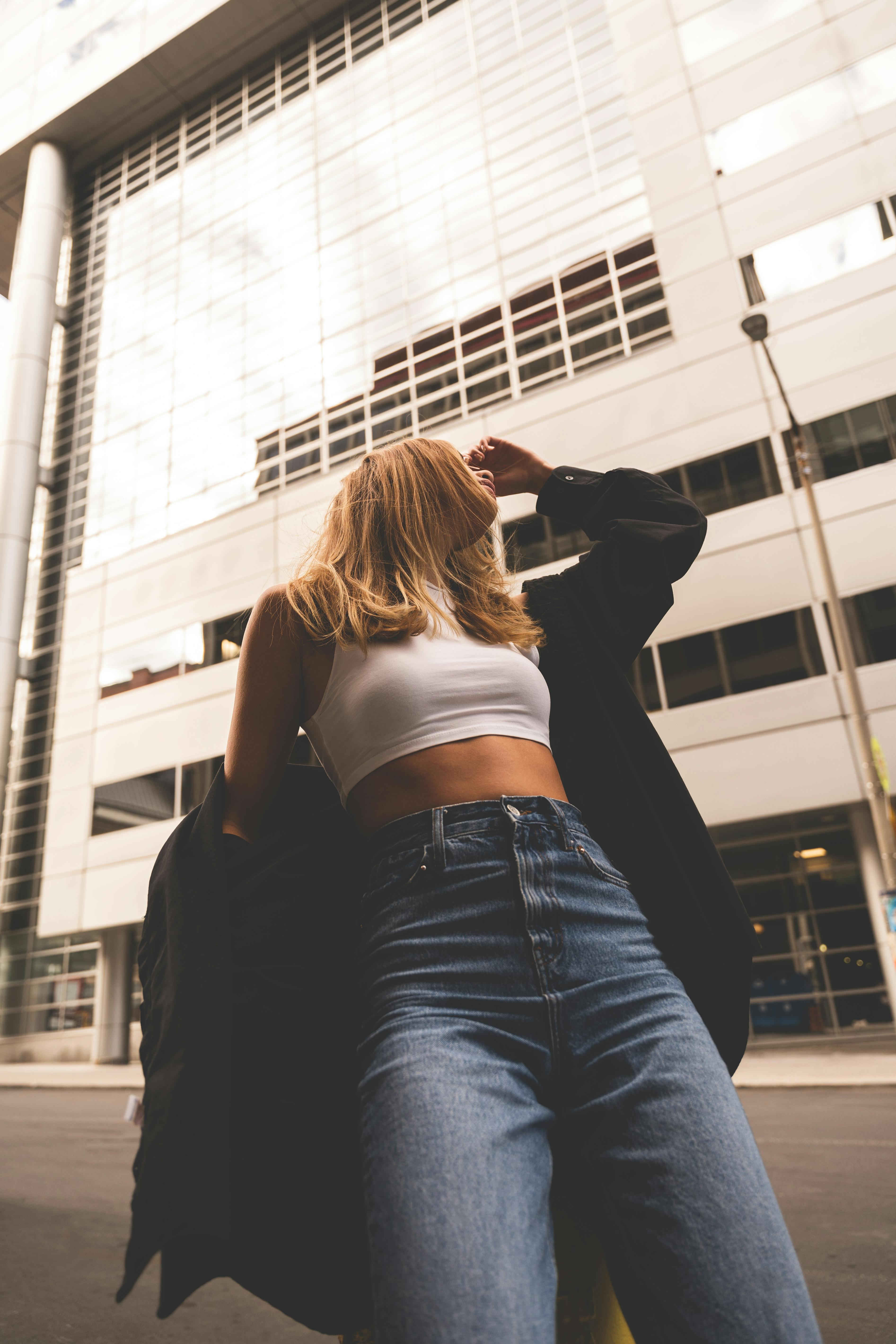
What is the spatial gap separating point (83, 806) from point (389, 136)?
776 inches

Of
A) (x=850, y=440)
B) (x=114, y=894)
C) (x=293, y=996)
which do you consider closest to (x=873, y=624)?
(x=850, y=440)

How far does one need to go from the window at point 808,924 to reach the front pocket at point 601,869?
14.8 meters

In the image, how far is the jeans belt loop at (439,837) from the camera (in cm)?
125

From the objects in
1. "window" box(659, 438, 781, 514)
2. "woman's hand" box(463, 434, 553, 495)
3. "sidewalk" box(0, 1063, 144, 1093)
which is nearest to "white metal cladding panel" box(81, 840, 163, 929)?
"sidewalk" box(0, 1063, 144, 1093)

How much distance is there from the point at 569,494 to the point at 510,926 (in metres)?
1.22

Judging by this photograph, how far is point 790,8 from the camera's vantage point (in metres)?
17.1

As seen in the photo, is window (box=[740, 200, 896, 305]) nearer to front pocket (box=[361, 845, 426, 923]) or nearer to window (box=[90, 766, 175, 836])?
window (box=[90, 766, 175, 836])

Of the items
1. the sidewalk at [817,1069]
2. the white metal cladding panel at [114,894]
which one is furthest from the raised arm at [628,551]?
the white metal cladding panel at [114,894]

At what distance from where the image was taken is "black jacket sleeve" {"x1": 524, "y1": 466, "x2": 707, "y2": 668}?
177 cm

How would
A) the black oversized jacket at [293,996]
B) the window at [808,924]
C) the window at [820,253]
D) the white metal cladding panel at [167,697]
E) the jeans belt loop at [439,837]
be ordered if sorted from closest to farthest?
the black oversized jacket at [293,996], the jeans belt loop at [439,837], the window at [808,924], the window at [820,253], the white metal cladding panel at [167,697]

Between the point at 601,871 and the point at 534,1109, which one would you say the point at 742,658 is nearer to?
the point at 601,871

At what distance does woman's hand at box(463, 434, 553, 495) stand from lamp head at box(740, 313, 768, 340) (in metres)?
12.6

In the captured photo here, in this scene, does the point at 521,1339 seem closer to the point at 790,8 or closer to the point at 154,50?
the point at 790,8

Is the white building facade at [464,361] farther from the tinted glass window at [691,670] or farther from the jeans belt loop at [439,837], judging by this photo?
the jeans belt loop at [439,837]
